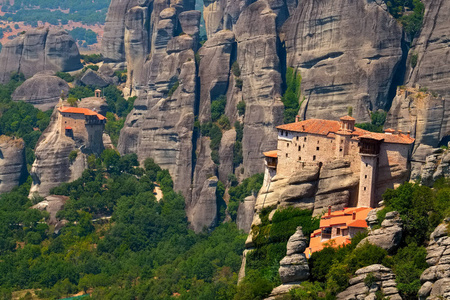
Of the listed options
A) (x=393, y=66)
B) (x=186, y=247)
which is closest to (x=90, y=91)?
(x=186, y=247)

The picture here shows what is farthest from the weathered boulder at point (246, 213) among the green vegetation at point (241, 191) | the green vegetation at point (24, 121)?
the green vegetation at point (24, 121)

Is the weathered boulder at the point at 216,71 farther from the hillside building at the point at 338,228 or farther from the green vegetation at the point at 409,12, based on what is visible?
the hillside building at the point at 338,228

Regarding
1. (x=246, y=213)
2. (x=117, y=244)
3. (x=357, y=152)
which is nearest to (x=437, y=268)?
(x=357, y=152)

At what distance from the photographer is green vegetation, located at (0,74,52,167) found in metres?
126

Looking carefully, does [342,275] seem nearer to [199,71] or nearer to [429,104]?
[429,104]

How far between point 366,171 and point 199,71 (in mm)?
49196

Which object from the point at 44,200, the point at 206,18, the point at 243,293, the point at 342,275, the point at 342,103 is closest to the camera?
the point at 342,275

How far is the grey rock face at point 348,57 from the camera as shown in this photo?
10350 cm

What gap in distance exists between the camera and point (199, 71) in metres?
120

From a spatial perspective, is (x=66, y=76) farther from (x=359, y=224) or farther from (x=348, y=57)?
(x=359, y=224)

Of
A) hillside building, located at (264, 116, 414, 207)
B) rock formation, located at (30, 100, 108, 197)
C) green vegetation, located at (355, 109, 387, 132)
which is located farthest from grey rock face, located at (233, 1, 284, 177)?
hillside building, located at (264, 116, 414, 207)

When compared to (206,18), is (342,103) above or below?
below

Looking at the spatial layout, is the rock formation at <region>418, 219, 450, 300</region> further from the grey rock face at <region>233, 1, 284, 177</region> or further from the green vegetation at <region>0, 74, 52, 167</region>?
the green vegetation at <region>0, 74, 52, 167</region>

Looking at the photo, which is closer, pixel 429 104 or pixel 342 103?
pixel 429 104
